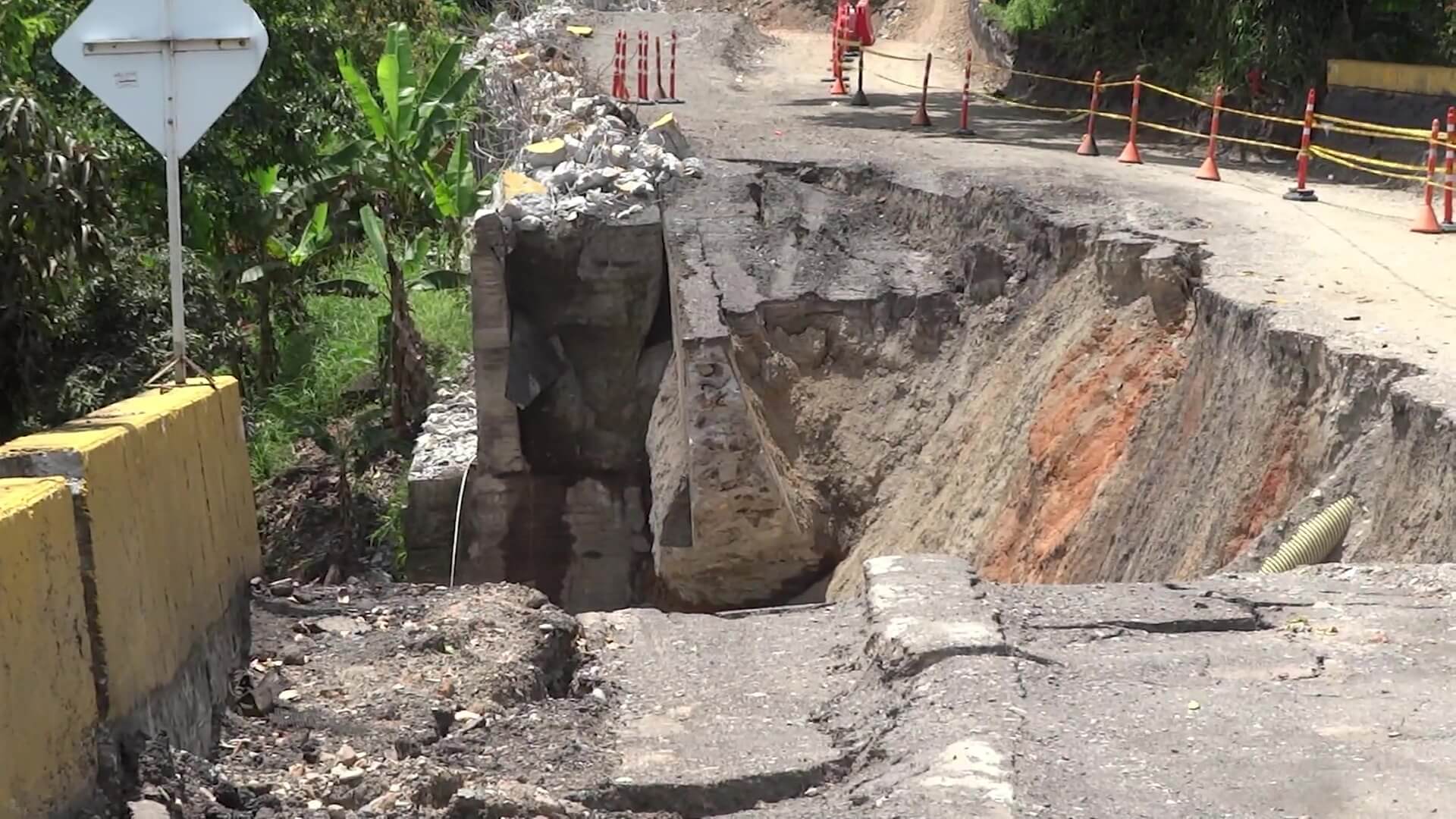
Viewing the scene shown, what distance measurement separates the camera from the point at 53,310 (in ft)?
34.3

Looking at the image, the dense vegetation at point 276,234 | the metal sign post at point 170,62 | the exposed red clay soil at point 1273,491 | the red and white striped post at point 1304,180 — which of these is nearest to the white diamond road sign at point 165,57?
the metal sign post at point 170,62

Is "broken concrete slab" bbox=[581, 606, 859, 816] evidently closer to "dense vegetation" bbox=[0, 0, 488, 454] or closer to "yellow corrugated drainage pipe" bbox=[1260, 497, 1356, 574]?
"yellow corrugated drainage pipe" bbox=[1260, 497, 1356, 574]

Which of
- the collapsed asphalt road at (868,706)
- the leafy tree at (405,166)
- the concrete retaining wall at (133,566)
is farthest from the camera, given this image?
the leafy tree at (405,166)

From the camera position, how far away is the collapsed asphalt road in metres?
4.38

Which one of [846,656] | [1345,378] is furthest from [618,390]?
[846,656]

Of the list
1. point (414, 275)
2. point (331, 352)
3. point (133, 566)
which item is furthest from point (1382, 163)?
point (331, 352)

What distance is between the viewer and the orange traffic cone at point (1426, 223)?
1221 centimetres

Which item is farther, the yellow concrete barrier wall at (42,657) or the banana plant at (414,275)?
the banana plant at (414,275)

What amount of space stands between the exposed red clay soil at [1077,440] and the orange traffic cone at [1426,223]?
2962mm

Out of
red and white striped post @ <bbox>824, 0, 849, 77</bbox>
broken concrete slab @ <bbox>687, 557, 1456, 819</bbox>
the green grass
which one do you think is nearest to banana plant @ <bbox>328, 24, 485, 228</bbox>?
the green grass

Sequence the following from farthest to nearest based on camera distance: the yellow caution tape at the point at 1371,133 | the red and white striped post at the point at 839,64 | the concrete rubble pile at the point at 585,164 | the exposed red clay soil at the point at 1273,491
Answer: the red and white striped post at the point at 839,64 → the concrete rubble pile at the point at 585,164 → the yellow caution tape at the point at 1371,133 → the exposed red clay soil at the point at 1273,491

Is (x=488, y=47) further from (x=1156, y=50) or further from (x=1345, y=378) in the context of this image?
(x=1345, y=378)

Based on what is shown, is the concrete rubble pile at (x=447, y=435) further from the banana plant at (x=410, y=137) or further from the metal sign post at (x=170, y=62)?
the metal sign post at (x=170, y=62)

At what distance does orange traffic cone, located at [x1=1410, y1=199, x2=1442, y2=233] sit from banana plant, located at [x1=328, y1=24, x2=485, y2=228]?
982 cm
